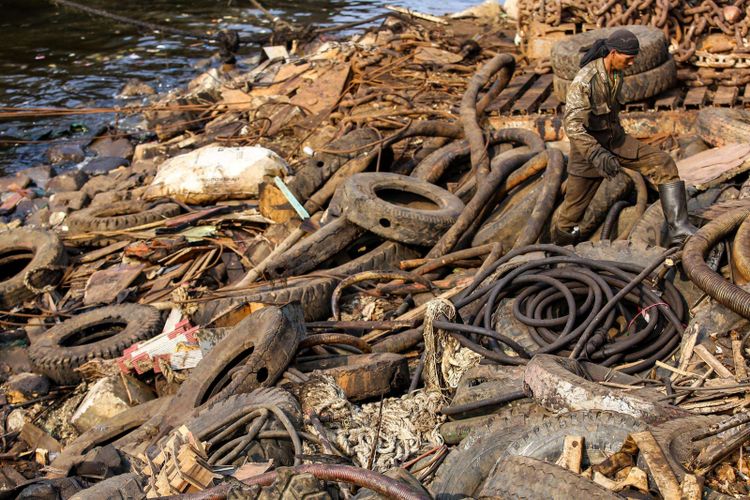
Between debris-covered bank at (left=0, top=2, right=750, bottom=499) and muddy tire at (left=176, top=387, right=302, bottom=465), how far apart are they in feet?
0.06

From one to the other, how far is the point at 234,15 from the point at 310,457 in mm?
17839

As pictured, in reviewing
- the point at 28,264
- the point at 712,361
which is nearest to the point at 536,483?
the point at 712,361

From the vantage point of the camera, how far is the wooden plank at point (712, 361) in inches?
171

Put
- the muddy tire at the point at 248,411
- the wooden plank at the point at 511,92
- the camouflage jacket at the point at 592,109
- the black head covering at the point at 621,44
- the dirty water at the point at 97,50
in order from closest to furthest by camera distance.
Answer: the muddy tire at the point at 248,411 < the black head covering at the point at 621,44 < the camouflage jacket at the point at 592,109 < the wooden plank at the point at 511,92 < the dirty water at the point at 97,50

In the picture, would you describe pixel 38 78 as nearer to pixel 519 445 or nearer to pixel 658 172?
pixel 658 172

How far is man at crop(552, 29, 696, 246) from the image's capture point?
19.8 feet

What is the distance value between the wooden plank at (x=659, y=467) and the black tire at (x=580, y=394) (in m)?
0.39

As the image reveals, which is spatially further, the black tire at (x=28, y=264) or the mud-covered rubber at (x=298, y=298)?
the black tire at (x=28, y=264)

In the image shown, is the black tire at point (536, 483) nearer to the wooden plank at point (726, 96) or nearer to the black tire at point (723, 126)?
the black tire at point (723, 126)

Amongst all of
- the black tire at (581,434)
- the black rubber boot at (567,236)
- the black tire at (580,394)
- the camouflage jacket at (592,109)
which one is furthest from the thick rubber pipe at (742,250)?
the black tire at (581,434)

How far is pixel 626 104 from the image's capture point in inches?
330

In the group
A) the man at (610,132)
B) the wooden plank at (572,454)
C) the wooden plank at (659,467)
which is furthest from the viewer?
the man at (610,132)

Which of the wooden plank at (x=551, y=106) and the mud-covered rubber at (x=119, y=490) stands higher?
the wooden plank at (x=551, y=106)

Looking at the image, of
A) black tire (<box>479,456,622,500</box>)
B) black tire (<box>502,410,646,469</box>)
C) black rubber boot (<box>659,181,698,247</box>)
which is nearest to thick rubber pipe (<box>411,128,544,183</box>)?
black rubber boot (<box>659,181,698,247</box>)
